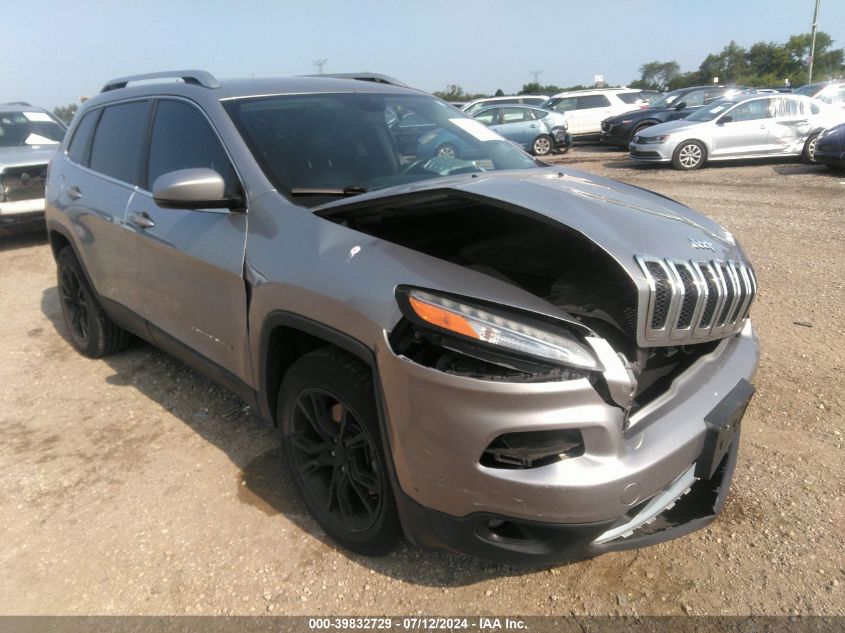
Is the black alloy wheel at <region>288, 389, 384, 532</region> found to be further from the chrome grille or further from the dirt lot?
the chrome grille

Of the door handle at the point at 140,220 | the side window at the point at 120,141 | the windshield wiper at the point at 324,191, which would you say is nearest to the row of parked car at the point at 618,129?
the windshield wiper at the point at 324,191

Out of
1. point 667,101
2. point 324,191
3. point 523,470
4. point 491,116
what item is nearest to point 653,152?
point 491,116

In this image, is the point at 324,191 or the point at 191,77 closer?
the point at 324,191

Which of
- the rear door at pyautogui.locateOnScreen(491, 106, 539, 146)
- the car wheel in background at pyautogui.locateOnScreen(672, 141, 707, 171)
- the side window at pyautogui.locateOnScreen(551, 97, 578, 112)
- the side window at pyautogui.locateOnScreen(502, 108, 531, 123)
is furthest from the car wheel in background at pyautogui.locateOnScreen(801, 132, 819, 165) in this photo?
the side window at pyautogui.locateOnScreen(551, 97, 578, 112)

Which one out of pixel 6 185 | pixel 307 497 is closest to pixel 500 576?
pixel 307 497

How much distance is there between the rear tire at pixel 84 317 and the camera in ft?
14.2

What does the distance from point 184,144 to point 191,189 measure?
748mm

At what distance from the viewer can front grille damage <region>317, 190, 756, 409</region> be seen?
189cm

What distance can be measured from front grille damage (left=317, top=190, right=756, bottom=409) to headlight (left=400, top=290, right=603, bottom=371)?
3cm

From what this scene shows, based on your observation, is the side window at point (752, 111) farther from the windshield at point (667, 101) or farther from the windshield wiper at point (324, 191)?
the windshield wiper at point (324, 191)

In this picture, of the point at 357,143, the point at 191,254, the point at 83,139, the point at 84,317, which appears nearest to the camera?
the point at 191,254

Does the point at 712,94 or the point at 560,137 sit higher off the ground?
the point at 712,94

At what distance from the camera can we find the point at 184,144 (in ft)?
10.4

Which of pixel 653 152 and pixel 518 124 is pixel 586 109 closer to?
pixel 518 124
